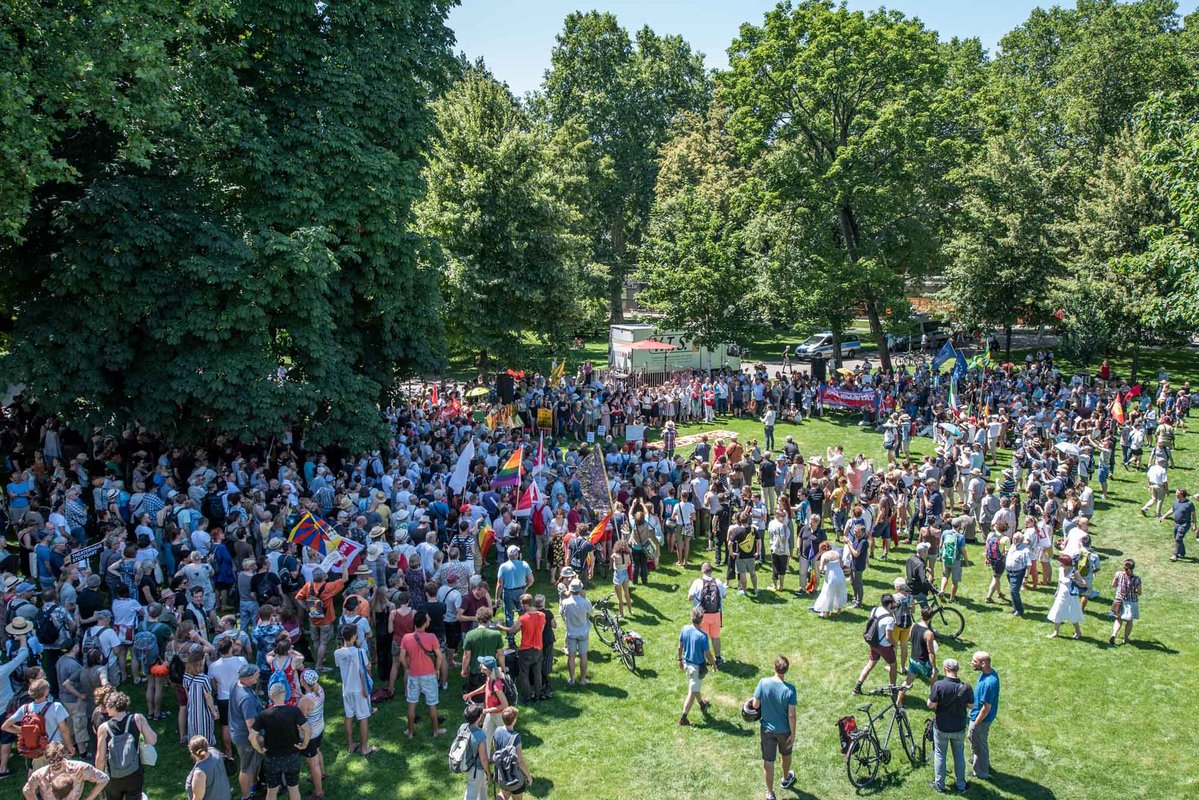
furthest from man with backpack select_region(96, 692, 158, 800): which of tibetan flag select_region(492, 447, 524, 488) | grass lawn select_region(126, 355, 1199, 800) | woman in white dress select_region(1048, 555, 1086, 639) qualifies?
woman in white dress select_region(1048, 555, 1086, 639)

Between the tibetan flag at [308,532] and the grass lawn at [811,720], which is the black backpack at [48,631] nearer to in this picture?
the grass lawn at [811,720]

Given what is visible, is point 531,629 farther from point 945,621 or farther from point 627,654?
point 945,621

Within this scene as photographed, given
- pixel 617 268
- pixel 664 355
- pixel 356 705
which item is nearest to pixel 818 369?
pixel 664 355

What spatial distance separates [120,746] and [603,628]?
6935mm

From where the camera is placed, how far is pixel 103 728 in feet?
26.5

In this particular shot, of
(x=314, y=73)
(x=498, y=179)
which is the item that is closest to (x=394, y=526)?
(x=314, y=73)

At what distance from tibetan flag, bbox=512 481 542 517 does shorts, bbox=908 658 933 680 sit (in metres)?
6.93

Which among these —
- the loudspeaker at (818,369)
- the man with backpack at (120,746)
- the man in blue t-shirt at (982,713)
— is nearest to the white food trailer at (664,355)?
the loudspeaker at (818,369)

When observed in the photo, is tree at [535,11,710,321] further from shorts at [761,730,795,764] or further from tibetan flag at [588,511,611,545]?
shorts at [761,730,795,764]

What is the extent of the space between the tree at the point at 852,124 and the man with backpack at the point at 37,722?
2920cm

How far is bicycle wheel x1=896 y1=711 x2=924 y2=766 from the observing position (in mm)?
9977

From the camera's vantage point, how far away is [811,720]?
11109mm

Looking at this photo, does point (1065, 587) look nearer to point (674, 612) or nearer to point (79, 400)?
point (674, 612)

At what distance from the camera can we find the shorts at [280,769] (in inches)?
336
